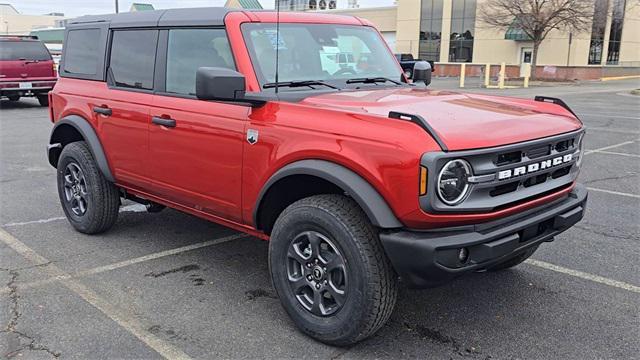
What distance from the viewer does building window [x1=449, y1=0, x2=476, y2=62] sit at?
43.5m

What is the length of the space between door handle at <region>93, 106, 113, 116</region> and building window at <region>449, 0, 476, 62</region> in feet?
138

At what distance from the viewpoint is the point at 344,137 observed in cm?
310

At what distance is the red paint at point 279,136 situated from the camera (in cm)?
290

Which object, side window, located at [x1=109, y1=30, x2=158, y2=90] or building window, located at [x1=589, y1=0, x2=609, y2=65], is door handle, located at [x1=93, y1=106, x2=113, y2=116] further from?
building window, located at [x1=589, y1=0, x2=609, y2=65]

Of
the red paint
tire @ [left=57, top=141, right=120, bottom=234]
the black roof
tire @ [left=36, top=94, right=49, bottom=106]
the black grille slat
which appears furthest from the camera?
tire @ [left=36, top=94, right=49, bottom=106]

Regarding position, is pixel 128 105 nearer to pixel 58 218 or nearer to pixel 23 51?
pixel 58 218

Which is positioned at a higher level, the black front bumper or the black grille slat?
the black grille slat

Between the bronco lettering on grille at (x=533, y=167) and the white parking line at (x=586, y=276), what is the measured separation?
1.21 metres

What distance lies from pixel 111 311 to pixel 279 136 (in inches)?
61.9

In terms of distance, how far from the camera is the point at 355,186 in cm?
301

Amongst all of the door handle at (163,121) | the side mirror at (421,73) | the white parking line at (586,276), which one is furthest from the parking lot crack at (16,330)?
the side mirror at (421,73)

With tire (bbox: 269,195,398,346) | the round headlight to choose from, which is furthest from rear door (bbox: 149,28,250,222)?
the round headlight

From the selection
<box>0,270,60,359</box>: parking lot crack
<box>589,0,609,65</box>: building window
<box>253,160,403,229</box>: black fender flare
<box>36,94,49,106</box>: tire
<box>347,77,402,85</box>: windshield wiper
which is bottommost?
<box>0,270,60,359</box>: parking lot crack

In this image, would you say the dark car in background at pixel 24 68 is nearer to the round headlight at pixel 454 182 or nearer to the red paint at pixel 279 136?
the red paint at pixel 279 136
